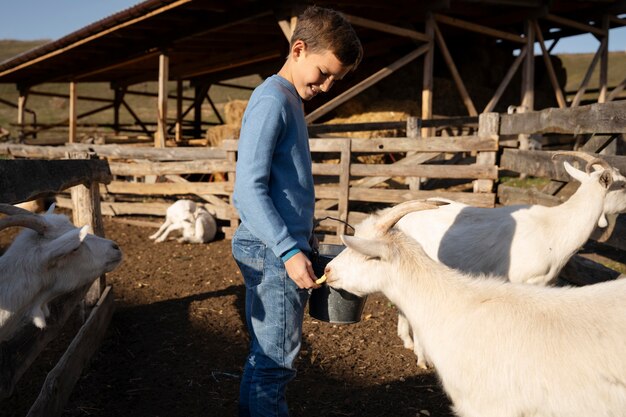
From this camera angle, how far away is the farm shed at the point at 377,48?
32.6ft

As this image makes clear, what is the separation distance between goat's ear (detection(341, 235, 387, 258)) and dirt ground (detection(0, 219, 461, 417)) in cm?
135

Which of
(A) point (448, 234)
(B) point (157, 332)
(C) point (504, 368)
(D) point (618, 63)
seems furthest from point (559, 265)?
(D) point (618, 63)

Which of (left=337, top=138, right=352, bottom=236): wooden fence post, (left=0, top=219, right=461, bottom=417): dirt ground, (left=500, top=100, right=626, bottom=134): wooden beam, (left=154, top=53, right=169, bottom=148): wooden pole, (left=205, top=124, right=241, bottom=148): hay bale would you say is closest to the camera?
(left=0, top=219, right=461, bottom=417): dirt ground

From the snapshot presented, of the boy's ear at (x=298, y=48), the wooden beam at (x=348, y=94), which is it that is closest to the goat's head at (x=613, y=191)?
the boy's ear at (x=298, y=48)

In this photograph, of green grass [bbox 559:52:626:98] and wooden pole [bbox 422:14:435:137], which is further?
green grass [bbox 559:52:626:98]

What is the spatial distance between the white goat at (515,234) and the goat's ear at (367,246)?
4.70ft

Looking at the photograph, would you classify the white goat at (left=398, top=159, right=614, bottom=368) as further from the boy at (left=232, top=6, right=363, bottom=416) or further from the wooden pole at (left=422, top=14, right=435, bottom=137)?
the wooden pole at (left=422, top=14, right=435, bottom=137)

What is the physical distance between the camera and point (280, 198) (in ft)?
8.38

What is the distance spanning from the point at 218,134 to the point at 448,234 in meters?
9.30

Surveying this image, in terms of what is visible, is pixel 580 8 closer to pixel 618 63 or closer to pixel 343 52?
pixel 343 52

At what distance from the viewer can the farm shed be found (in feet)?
32.6

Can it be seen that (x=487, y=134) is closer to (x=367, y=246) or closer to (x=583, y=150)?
(x=583, y=150)

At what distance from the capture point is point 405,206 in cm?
282

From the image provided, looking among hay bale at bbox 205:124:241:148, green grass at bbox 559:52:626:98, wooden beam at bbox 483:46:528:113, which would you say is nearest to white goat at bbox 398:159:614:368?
wooden beam at bbox 483:46:528:113
